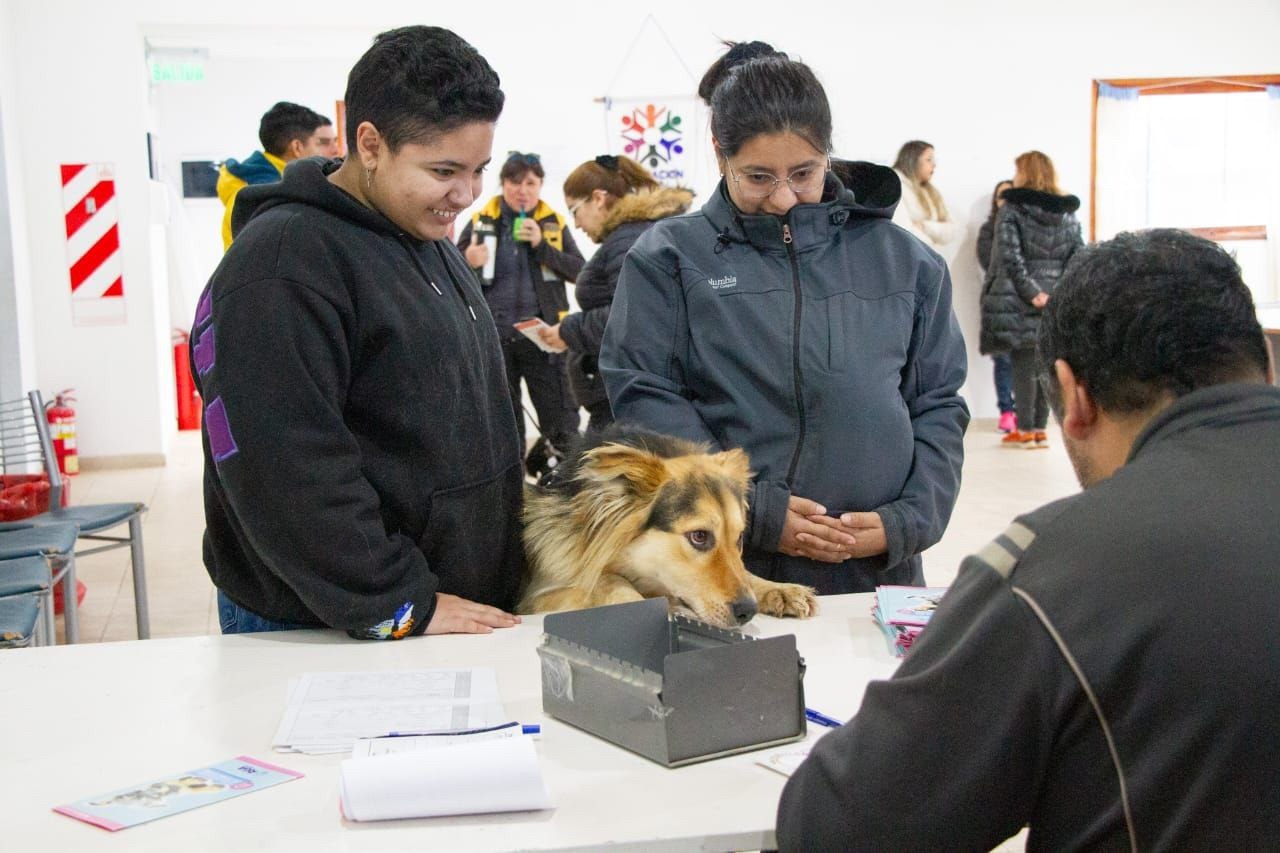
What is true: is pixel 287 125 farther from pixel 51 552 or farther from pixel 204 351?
pixel 204 351

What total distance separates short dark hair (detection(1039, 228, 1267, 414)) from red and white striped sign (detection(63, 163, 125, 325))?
300 inches

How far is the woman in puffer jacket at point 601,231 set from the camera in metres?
4.39

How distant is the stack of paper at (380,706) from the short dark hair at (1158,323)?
0.93m

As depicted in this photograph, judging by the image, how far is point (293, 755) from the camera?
1.55 m

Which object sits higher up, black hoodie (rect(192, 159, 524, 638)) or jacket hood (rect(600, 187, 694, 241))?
jacket hood (rect(600, 187, 694, 241))

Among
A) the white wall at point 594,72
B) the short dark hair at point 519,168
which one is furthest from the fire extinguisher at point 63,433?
the short dark hair at point 519,168

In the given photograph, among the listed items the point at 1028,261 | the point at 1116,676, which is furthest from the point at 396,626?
the point at 1028,261

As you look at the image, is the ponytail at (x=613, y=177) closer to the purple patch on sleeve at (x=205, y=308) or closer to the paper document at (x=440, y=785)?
the purple patch on sleeve at (x=205, y=308)

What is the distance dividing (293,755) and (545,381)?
4.61m

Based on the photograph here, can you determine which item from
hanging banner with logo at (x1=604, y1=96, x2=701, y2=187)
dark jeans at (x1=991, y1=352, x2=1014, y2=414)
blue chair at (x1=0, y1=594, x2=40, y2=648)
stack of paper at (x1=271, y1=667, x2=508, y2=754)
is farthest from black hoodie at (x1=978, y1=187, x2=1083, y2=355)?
stack of paper at (x1=271, y1=667, x2=508, y2=754)

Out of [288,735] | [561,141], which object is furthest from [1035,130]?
[288,735]

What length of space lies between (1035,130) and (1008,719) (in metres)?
8.74

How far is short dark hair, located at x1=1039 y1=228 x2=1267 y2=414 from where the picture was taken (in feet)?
3.67

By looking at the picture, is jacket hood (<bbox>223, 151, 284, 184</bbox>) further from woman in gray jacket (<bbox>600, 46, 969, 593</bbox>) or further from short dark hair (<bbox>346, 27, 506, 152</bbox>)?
short dark hair (<bbox>346, 27, 506, 152</bbox>)
